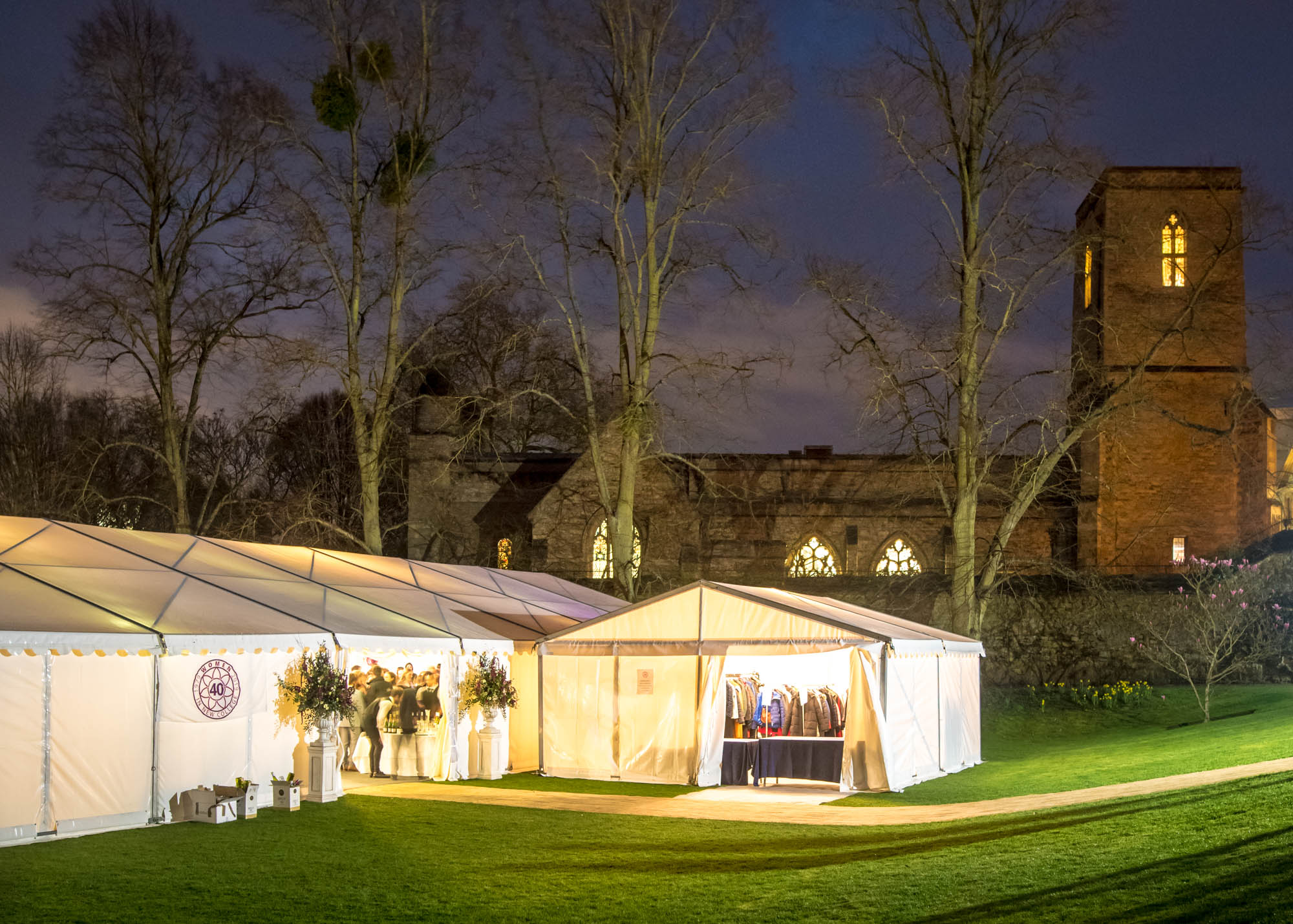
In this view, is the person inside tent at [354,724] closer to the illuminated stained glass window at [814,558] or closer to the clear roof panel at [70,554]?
the clear roof panel at [70,554]

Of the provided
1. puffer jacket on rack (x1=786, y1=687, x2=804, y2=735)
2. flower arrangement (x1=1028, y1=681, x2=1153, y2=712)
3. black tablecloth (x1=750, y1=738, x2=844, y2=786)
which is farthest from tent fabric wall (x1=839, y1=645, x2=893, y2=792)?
flower arrangement (x1=1028, y1=681, x2=1153, y2=712)

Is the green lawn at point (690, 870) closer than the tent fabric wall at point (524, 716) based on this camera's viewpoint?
Yes

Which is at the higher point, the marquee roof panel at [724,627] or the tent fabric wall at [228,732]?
the marquee roof panel at [724,627]

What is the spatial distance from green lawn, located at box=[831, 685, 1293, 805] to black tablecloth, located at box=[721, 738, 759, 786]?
1.74 m

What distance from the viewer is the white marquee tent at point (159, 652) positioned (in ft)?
38.6

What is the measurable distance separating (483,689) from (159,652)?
5153 mm

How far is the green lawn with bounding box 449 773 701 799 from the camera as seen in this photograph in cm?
1562

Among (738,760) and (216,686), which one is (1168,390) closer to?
(738,760)

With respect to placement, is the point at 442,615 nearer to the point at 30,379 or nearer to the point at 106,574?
the point at 106,574

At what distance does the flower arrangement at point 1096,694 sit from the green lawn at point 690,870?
1275 centimetres

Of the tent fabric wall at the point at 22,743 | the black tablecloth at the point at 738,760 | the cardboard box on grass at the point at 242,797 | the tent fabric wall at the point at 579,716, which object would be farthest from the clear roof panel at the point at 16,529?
the black tablecloth at the point at 738,760

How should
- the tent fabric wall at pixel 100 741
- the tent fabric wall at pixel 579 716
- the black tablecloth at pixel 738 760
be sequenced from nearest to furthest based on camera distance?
1. the tent fabric wall at pixel 100 741
2. the black tablecloth at pixel 738 760
3. the tent fabric wall at pixel 579 716

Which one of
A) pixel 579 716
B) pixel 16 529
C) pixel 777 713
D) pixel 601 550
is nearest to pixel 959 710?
pixel 777 713

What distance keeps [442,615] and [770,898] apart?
945 cm
